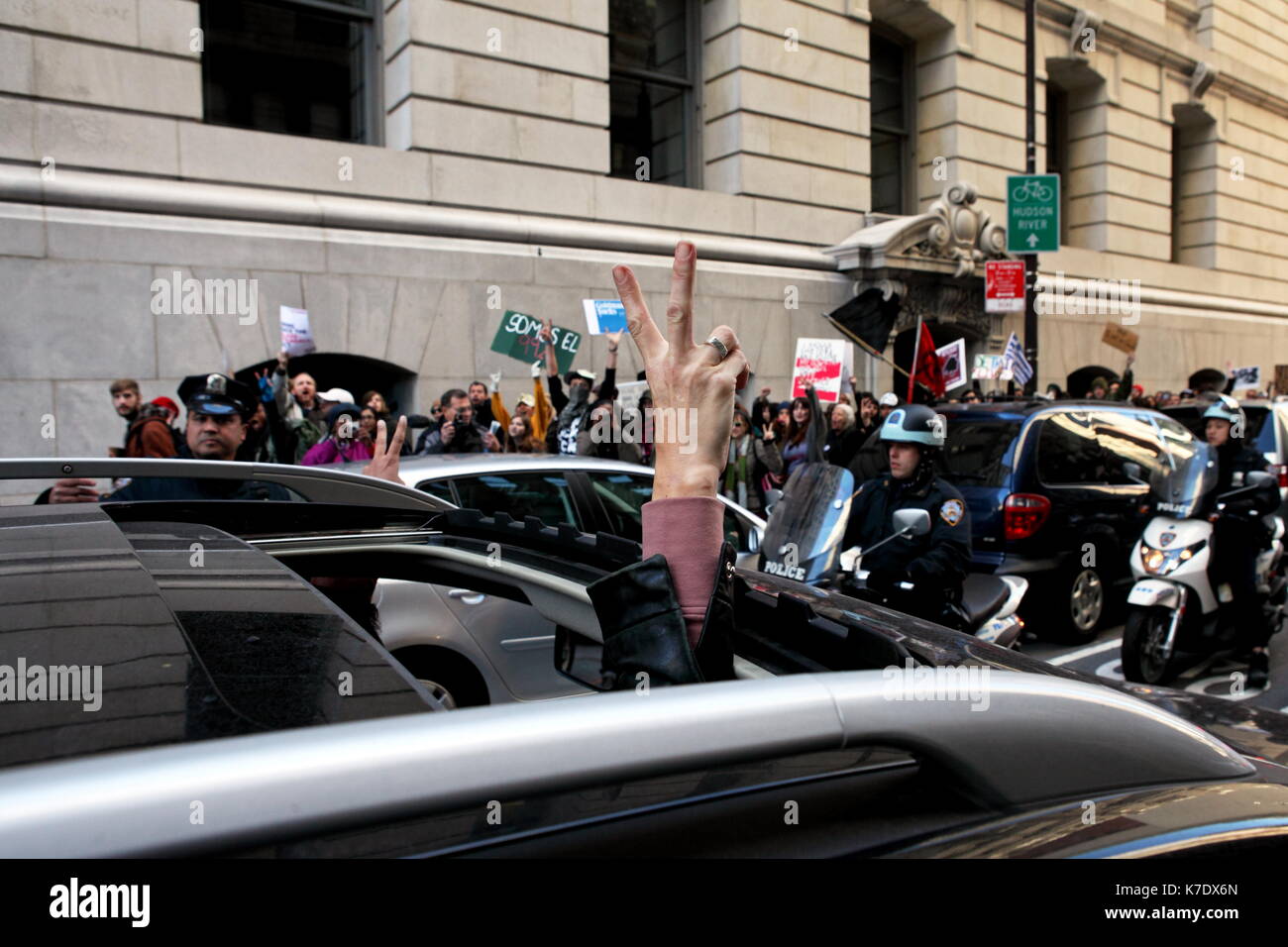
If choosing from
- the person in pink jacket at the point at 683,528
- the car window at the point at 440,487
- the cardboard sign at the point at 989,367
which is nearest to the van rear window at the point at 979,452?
the car window at the point at 440,487

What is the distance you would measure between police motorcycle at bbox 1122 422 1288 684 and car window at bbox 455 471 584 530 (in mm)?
3607

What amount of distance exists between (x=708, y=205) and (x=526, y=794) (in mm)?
14777

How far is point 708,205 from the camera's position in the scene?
15031mm

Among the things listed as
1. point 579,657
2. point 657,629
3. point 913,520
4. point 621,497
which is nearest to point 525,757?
point 657,629

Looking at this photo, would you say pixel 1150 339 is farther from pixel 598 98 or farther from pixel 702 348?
pixel 702 348

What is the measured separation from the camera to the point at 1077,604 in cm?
770

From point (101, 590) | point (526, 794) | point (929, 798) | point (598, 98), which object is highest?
point (598, 98)

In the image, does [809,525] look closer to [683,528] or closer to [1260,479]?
[683,528]

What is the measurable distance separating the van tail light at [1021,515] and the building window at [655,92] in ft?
32.7

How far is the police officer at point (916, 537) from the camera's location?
15.1 feet

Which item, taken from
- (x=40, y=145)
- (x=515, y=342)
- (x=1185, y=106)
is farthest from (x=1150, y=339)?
(x=40, y=145)

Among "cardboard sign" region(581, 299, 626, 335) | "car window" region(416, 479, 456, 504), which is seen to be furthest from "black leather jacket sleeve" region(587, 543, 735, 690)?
"cardboard sign" region(581, 299, 626, 335)

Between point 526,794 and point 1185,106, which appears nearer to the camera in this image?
point 526,794

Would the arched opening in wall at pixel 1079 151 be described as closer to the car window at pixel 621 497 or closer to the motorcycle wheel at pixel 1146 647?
the motorcycle wheel at pixel 1146 647
